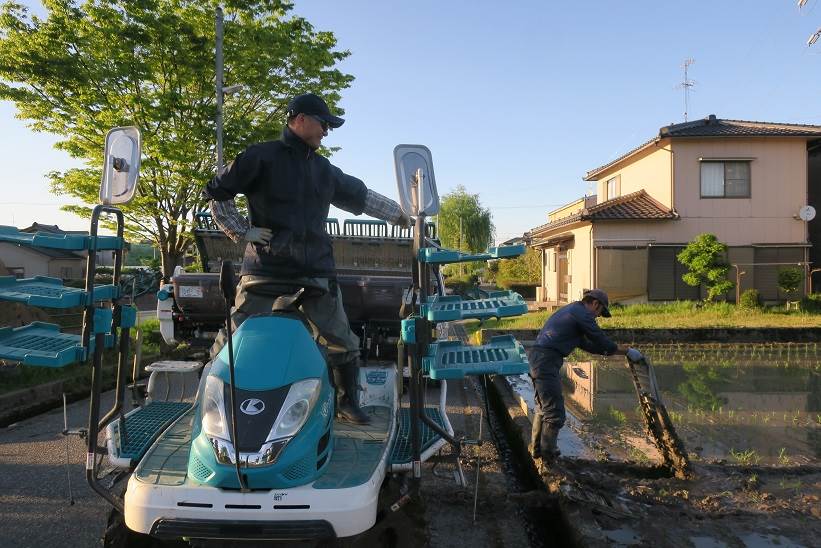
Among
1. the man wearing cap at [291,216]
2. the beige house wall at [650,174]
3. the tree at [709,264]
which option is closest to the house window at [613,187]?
the beige house wall at [650,174]

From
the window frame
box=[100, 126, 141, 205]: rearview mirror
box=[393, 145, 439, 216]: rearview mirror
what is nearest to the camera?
box=[100, 126, 141, 205]: rearview mirror

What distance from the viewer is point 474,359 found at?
3.27 m

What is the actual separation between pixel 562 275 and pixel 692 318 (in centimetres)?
901

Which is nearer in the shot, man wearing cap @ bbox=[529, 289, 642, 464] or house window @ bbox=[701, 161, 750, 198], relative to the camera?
man wearing cap @ bbox=[529, 289, 642, 464]

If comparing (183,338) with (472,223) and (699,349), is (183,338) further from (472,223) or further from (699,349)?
(472,223)

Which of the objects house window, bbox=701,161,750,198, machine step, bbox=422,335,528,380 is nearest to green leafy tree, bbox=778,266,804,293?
house window, bbox=701,161,750,198

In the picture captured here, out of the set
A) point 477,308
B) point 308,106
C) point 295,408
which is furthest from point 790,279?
point 295,408

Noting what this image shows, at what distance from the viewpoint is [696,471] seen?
410 cm

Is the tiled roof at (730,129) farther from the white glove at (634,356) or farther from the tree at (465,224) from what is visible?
the tree at (465,224)

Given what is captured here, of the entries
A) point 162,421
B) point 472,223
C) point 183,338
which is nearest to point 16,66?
point 183,338

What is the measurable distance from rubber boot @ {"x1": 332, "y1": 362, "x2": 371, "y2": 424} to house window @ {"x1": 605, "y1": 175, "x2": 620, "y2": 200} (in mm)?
21313

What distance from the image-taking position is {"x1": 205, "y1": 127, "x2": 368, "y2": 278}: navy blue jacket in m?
3.11

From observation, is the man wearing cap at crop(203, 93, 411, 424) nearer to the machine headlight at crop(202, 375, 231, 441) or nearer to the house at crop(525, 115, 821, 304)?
the machine headlight at crop(202, 375, 231, 441)

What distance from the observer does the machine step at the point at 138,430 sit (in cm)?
286
